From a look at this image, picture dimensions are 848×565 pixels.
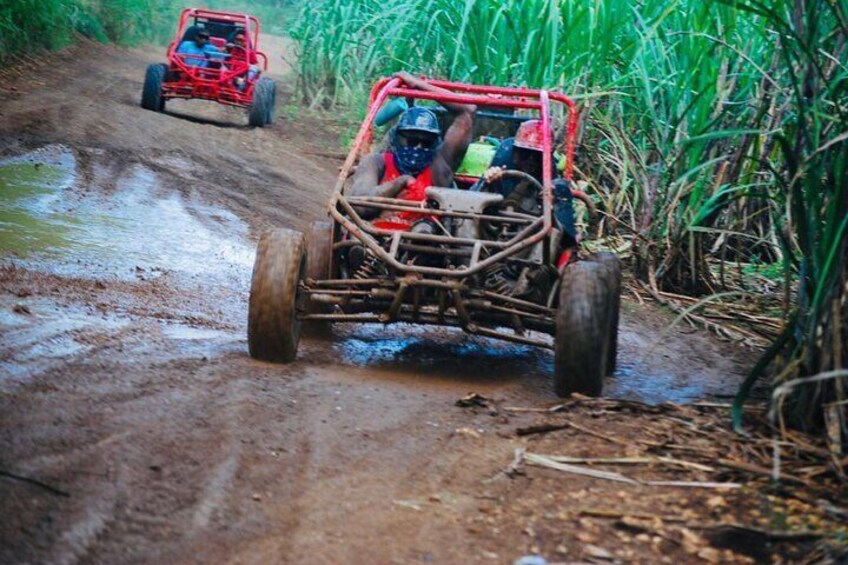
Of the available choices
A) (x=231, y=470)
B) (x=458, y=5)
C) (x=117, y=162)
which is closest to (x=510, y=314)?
A: (x=231, y=470)

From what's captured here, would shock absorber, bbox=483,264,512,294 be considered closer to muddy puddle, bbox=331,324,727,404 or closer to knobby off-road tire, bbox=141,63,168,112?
muddy puddle, bbox=331,324,727,404

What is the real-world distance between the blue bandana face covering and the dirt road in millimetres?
888

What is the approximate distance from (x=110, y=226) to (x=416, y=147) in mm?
2726

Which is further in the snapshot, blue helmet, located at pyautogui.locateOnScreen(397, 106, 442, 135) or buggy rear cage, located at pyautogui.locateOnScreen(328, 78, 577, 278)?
blue helmet, located at pyautogui.locateOnScreen(397, 106, 442, 135)

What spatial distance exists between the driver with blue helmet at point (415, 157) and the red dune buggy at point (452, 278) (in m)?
0.22

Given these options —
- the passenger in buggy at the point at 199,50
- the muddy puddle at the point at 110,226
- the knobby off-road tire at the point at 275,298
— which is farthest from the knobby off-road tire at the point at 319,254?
the passenger in buggy at the point at 199,50

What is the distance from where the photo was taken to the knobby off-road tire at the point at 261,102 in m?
13.2

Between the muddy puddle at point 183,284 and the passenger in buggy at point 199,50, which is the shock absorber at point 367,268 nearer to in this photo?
the muddy puddle at point 183,284

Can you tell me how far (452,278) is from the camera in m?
4.70

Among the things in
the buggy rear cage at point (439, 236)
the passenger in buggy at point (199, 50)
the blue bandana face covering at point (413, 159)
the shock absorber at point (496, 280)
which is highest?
the passenger in buggy at point (199, 50)

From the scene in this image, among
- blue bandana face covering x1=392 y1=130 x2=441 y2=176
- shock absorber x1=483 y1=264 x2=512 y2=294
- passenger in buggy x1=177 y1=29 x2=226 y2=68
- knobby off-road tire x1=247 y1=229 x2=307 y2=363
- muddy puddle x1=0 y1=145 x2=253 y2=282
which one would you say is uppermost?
passenger in buggy x1=177 y1=29 x2=226 y2=68

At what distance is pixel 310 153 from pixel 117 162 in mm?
3245

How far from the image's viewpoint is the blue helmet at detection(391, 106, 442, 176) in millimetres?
5797

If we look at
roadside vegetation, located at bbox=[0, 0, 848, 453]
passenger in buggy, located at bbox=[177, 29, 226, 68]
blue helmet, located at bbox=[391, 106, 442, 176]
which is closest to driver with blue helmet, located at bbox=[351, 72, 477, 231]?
blue helmet, located at bbox=[391, 106, 442, 176]
